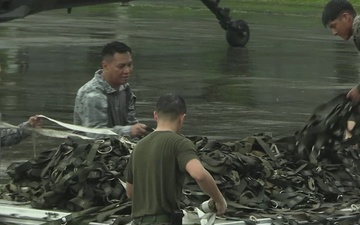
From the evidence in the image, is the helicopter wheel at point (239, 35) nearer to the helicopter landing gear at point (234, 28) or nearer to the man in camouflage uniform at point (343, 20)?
the helicopter landing gear at point (234, 28)

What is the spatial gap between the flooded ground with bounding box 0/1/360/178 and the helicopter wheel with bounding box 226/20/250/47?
1.07 feet

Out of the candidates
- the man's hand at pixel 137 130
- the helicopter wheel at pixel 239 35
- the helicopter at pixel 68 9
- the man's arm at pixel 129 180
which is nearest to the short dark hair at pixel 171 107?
the man's arm at pixel 129 180

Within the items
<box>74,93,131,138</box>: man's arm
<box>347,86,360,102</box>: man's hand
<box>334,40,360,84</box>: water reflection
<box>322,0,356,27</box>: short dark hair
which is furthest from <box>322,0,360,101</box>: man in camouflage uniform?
<box>334,40,360,84</box>: water reflection

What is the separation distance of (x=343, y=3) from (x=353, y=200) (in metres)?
1.46

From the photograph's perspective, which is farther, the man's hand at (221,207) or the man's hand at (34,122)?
the man's hand at (34,122)

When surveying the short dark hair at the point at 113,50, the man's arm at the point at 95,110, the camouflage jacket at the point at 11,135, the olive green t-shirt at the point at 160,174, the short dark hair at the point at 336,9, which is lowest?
the camouflage jacket at the point at 11,135

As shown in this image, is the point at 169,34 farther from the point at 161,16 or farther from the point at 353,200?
the point at 353,200

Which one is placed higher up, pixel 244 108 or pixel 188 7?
pixel 244 108

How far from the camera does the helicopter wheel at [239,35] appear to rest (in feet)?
71.9

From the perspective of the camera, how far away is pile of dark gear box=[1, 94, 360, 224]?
19.8 ft

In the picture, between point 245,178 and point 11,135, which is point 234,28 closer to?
point 11,135

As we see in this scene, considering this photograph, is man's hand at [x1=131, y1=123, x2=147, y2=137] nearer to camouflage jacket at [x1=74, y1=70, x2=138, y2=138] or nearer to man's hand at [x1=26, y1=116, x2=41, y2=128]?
camouflage jacket at [x1=74, y1=70, x2=138, y2=138]

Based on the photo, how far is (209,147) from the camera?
664 centimetres

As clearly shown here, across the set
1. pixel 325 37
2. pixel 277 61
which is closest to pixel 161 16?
pixel 325 37
